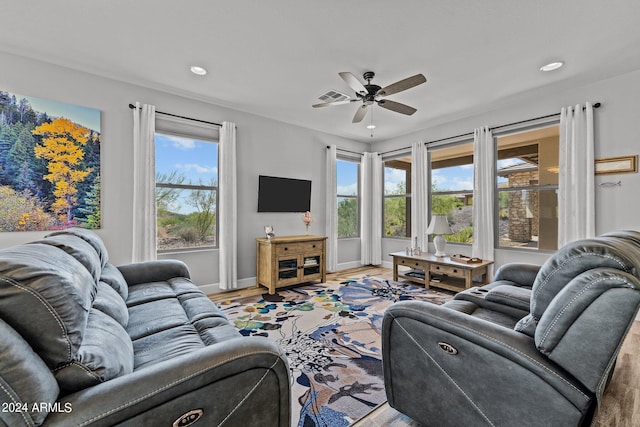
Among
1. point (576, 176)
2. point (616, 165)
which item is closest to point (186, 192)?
point (576, 176)

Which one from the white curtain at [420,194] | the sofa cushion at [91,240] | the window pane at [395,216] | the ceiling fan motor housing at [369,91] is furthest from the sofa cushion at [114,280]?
the window pane at [395,216]

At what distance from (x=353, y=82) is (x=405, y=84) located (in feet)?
1.59

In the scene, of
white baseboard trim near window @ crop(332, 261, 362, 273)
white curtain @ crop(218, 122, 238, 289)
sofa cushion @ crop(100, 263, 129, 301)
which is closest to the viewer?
sofa cushion @ crop(100, 263, 129, 301)

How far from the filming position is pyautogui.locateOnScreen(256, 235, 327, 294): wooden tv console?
4.01m

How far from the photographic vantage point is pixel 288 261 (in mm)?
4238

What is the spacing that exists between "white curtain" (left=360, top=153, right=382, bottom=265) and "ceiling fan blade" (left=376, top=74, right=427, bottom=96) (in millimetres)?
3095

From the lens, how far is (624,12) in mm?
2125

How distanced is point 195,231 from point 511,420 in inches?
153

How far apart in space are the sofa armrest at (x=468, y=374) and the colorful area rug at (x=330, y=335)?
0.39 meters

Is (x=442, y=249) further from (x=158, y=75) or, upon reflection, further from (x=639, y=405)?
(x=158, y=75)

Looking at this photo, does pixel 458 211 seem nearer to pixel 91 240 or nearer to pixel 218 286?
pixel 218 286

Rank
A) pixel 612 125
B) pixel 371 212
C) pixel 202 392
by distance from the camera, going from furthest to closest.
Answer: pixel 371 212, pixel 612 125, pixel 202 392

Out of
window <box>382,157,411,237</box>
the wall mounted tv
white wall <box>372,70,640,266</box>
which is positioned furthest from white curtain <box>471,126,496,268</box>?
the wall mounted tv

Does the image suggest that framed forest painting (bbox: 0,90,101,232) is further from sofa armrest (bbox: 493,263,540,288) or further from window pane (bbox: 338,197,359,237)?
sofa armrest (bbox: 493,263,540,288)
